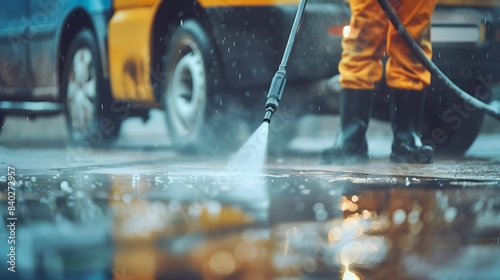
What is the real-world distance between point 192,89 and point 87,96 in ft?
3.25

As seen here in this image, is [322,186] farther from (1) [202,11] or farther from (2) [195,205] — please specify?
(1) [202,11]

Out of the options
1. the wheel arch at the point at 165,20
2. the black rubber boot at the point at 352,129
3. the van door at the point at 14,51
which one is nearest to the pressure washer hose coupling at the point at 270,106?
the black rubber boot at the point at 352,129

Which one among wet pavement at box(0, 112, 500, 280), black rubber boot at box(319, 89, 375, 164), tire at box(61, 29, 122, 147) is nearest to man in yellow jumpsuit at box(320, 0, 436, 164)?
black rubber boot at box(319, 89, 375, 164)

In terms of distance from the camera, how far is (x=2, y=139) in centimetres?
662

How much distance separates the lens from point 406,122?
499cm

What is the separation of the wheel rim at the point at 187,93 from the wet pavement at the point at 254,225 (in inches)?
28.0

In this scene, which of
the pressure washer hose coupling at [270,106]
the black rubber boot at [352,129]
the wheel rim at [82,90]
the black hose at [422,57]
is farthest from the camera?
the wheel rim at [82,90]

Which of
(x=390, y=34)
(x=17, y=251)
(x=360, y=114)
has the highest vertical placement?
(x=390, y=34)

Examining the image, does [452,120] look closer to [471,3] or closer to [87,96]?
[471,3]

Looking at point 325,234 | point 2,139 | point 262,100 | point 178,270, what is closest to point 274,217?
point 325,234

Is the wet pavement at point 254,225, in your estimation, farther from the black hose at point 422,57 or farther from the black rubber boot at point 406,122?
the black hose at point 422,57

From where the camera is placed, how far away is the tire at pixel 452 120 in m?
5.07

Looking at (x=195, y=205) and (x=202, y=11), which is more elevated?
(x=202, y=11)

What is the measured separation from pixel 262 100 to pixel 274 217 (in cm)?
186
